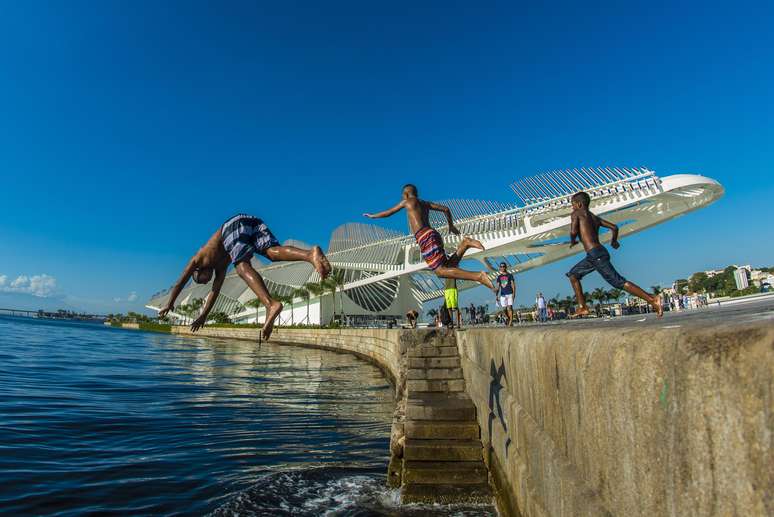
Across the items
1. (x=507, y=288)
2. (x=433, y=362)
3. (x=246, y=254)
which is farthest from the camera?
(x=507, y=288)

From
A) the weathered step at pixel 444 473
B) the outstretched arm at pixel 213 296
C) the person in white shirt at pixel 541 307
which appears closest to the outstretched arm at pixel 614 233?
the weathered step at pixel 444 473

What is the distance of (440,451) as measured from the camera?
610 cm

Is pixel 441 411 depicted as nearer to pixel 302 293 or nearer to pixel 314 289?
pixel 314 289

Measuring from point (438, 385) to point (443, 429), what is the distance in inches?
58.4

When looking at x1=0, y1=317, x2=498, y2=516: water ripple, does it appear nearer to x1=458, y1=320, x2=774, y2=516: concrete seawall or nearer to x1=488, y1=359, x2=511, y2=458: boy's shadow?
x1=488, y1=359, x2=511, y2=458: boy's shadow

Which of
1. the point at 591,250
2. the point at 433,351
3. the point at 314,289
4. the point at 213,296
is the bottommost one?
the point at 433,351

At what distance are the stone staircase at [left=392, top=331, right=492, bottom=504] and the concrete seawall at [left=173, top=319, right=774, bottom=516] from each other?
92.4 inches

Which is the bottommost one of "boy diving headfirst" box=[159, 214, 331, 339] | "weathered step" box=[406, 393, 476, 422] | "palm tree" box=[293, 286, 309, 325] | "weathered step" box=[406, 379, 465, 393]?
"weathered step" box=[406, 393, 476, 422]

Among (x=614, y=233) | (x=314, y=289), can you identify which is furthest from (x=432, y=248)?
(x=314, y=289)

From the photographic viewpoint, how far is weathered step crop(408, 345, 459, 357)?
8367 millimetres

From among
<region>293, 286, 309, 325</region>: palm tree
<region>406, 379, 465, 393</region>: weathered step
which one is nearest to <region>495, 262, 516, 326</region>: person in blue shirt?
<region>406, 379, 465, 393</region>: weathered step

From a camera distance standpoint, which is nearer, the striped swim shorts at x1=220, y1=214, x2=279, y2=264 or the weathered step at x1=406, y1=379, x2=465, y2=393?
the striped swim shorts at x1=220, y1=214, x2=279, y2=264

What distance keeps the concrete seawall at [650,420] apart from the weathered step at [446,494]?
2.18 meters

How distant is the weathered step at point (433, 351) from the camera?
→ 8.37 meters
